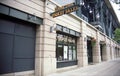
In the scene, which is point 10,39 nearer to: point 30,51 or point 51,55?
point 30,51

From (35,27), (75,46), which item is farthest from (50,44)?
(75,46)

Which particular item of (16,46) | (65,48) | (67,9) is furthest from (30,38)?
(65,48)

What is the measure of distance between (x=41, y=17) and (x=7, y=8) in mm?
3536

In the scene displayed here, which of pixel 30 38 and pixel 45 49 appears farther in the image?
pixel 45 49

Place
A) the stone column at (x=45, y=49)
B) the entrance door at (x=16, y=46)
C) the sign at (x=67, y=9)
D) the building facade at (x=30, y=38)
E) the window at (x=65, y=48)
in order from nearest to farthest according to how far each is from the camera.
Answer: the entrance door at (x=16, y=46), the building facade at (x=30, y=38), the sign at (x=67, y=9), the stone column at (x=45, y=49), the window at (x=65, y=48)

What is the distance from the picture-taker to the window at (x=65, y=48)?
17453 mm

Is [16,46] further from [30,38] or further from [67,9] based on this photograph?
[67,9]

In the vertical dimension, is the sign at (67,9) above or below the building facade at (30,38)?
above

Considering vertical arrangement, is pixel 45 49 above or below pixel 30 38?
below

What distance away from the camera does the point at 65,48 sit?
18.9 meters

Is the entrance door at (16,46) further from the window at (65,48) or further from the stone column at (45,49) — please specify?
the window at (65,48)

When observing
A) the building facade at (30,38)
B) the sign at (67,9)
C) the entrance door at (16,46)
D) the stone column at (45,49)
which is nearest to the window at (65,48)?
the building facade at (30,38)

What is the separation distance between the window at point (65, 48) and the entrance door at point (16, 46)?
475cm

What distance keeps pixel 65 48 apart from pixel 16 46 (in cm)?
836
